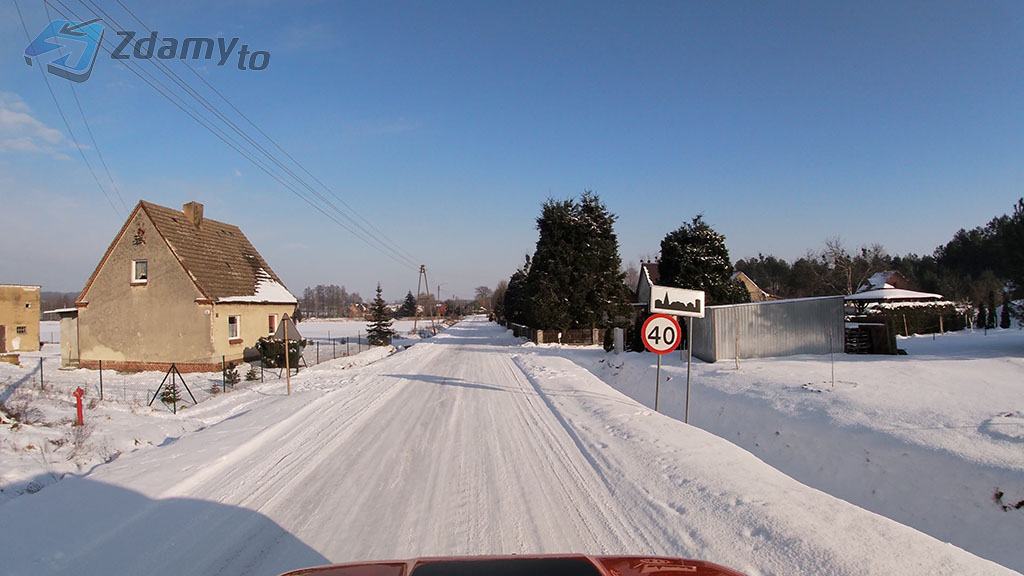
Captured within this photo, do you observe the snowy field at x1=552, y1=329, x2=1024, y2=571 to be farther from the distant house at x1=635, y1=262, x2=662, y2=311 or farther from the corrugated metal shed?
the distant house at x1=635, y1=262, x2=662, y2=311

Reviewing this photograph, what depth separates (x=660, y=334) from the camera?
967 cm

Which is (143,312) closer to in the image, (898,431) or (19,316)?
(19,316)

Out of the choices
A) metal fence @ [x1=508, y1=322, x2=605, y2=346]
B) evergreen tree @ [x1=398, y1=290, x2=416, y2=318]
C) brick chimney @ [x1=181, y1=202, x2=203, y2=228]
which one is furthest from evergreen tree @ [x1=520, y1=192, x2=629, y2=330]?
evergreen tree @ [x1=398, y1=290, x2=416, y2=318]

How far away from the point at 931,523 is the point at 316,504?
26.2 feet

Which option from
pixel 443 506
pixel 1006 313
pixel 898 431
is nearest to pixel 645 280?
pixel 1006 313

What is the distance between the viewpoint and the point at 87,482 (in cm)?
641

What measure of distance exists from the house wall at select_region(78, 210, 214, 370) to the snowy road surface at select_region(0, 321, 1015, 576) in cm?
1725

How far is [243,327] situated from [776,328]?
2485cm

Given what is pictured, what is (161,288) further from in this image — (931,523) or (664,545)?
(931,523)

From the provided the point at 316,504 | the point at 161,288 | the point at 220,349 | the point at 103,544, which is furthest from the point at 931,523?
the point at 161,288

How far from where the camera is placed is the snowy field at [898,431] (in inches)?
268

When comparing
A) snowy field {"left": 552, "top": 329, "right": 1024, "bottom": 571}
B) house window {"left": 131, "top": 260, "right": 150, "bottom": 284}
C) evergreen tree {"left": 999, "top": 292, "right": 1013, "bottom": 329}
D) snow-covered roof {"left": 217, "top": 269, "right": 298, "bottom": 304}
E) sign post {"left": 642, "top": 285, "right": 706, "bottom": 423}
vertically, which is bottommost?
snowy field {"left": 552, "top": 329, "right": 1024, "bottom": 571}

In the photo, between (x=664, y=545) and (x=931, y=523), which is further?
(x=931, y=523)

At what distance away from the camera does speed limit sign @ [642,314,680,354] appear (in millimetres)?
9570
